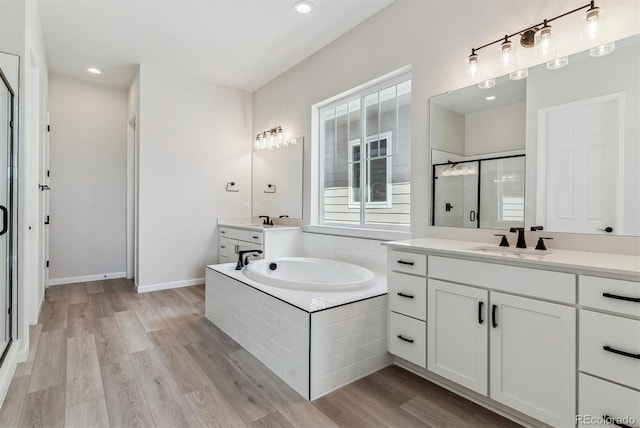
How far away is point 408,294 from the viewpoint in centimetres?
204

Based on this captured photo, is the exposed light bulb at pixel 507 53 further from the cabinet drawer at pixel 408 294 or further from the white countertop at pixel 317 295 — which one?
the white countertop at pixel 317 295

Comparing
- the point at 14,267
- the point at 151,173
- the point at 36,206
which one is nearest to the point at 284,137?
the point at 151,173

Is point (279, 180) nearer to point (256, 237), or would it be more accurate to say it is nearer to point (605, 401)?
point (256, 237)

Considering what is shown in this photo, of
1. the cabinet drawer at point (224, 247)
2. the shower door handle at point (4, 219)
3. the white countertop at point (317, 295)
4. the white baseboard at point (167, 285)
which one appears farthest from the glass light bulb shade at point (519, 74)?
the white baseboard at point (167, 285)

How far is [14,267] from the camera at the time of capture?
84.6 inches

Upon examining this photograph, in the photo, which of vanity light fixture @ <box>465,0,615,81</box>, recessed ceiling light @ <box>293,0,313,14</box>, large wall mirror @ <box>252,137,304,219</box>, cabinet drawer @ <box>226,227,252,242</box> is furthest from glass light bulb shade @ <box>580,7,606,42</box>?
cabinet drawer @ <box>226,227,252,242</box>

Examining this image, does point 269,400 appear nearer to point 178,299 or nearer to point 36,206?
point 178,299

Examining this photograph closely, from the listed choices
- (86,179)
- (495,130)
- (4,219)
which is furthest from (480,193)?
(86,179)

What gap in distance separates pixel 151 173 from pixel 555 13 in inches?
164

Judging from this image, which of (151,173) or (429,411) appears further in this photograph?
(151,173)

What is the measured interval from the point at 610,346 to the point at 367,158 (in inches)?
93.3

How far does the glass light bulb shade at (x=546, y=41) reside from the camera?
1.82m

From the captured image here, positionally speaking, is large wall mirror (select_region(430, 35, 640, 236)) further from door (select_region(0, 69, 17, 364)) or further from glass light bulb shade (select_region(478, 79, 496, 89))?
door (select_region(0, 69, 17, 364))

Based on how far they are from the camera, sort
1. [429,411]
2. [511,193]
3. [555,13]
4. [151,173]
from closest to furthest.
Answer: [429,411], [555,13], [511,193], [151,173]
